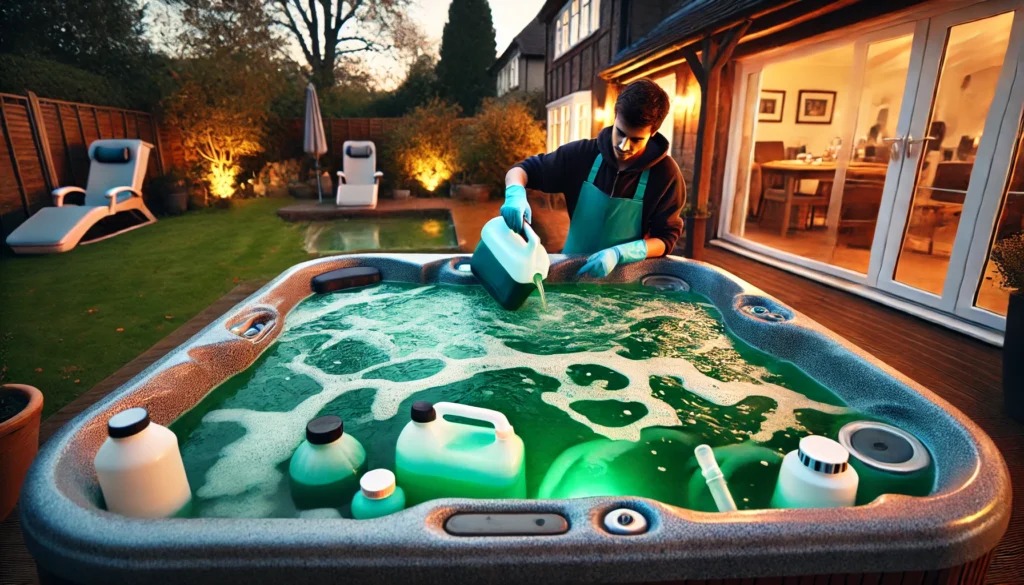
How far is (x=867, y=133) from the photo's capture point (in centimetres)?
579

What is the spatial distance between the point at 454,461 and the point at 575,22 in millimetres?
10323

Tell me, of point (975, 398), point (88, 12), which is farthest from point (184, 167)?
point (975, 398)

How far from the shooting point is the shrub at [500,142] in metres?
9.69

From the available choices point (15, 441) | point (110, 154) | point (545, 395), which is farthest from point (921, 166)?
point (110, 154)

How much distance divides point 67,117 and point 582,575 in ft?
30.5

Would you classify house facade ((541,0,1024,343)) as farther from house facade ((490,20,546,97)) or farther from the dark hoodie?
house facade ((490,20,546,97))

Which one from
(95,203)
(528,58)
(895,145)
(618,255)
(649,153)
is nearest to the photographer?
(649,153)

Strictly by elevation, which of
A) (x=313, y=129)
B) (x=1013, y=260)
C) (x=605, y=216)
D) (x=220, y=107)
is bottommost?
(x=1013, y=260)

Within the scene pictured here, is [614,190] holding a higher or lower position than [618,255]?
higher

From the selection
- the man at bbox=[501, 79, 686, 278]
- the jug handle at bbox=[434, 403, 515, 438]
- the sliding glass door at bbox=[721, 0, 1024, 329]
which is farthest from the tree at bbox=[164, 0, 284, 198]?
the jug handle at bbox=[434, 403, 515, 438]

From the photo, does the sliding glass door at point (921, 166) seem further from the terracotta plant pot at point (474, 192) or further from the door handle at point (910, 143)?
the terracotta plant pot at point (474, 192)

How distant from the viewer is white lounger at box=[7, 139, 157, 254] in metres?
5.55

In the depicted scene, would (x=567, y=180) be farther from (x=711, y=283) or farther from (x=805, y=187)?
(x=805, y=187)

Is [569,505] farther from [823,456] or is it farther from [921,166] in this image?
[921,166]
